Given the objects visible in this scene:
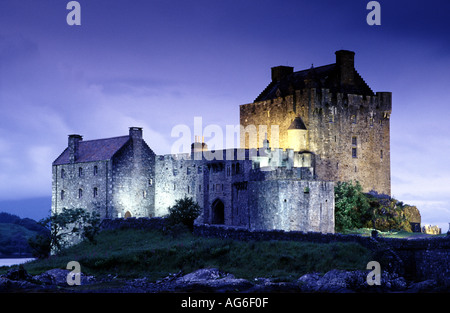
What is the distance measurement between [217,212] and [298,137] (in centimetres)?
964

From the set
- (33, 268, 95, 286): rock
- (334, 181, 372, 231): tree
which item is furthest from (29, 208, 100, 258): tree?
(334, 181, 372, 231): tree

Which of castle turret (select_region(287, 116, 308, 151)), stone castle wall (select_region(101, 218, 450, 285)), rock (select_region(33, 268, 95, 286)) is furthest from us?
castle turret (select_region(287, 116, 308, 151))

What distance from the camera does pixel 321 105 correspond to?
7144 centimetres

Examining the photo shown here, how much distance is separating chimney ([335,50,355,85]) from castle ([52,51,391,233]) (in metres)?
0.09

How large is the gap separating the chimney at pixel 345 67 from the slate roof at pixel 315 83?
452mm

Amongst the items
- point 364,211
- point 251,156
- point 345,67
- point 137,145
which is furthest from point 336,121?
point 137,145

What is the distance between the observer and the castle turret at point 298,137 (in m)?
70.9

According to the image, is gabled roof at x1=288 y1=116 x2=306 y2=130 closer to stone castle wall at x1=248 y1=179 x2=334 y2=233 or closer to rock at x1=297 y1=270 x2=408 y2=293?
stone castle wall at x1=248 y1=179 x2=334 y2=233

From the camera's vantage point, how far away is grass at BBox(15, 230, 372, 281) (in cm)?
4722

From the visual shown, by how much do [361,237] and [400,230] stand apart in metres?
19.4

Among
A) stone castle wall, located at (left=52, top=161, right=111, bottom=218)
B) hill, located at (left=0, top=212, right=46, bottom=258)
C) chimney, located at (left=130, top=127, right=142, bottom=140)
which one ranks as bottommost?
hill, located at (left=0, top=212, right=46, bottom=258)

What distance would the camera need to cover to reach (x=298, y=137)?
7094cm
